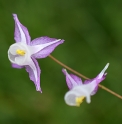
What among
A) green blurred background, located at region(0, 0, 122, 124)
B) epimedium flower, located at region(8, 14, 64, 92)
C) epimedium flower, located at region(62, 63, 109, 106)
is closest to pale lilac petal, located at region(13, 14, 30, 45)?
epimedium flower, located at region(8, 14, 64, 92)

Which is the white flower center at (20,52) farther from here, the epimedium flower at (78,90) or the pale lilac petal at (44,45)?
the epimedium flower at (78,90)

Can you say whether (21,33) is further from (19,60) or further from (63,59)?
(63,59)

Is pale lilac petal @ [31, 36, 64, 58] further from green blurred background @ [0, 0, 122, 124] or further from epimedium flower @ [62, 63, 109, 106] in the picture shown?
green blurred background @ [0, 0, 122, 124]

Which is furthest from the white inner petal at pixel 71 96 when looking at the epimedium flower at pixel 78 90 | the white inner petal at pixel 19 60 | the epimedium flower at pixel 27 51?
the white inner petal at pixel 19 60

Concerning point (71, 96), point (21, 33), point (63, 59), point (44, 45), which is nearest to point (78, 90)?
point (71, 96)

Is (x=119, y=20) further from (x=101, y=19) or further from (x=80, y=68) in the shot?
(x=80, y=68)

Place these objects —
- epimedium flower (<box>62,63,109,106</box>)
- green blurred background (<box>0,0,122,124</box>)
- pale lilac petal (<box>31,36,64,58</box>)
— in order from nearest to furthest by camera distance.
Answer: epimedium flower (<box>62,63,109,106</box>) → pale lilac petal (<box>31,36,64,58</box>) → green blurred background (<box>0,0,122,124</box>)

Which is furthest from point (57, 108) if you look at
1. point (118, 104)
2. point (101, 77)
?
point (101, 77)

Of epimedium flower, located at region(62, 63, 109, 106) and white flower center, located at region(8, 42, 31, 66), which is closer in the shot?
epimedium flower, located at region(62, 63, 109, 106)
